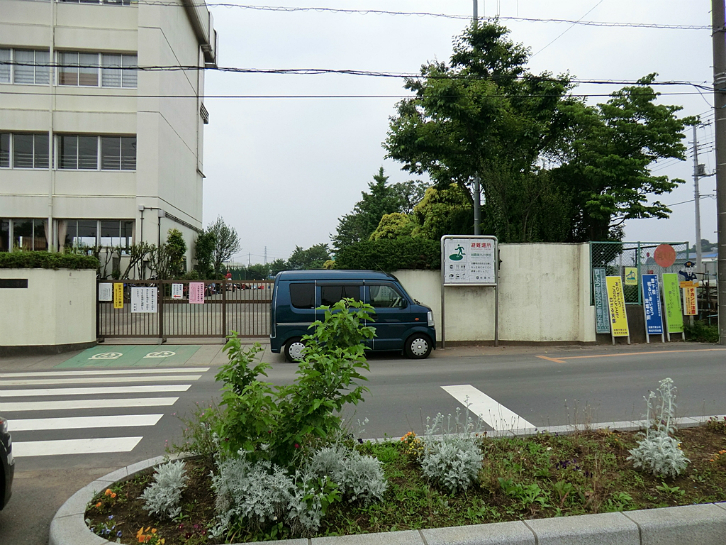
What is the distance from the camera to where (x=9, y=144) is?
958 inches

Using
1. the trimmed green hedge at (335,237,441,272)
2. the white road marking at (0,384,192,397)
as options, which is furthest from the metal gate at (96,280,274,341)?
the white road marking at (0,384,192,397)

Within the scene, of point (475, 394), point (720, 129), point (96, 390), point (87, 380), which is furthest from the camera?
point (720, 129)

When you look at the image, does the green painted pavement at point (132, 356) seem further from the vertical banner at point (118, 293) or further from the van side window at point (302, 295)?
the van side window at point (302, 295)

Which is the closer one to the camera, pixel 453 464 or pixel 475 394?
pixel 453 464

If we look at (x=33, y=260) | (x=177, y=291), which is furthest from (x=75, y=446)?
(x=177, y=291)

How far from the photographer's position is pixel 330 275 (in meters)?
12.1

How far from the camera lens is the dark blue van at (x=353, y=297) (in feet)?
38.6

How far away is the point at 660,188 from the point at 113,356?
18.4 m

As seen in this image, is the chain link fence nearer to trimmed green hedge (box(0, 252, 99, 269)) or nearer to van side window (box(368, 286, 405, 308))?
van side window (box(368, 286, 405, 308))

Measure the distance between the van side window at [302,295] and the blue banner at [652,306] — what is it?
9828 millimetres

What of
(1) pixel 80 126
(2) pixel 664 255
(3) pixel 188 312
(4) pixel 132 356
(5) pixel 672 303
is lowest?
(4) pixel 132 356

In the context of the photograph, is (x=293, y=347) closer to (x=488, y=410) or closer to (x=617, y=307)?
(x=488, y=410)

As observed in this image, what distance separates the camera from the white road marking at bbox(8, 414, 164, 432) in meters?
6.70

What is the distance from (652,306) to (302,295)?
10.3 meters
